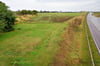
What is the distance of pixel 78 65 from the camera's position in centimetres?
1509

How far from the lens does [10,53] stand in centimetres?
1828

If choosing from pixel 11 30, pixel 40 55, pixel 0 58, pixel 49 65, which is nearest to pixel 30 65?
pixel 49 65

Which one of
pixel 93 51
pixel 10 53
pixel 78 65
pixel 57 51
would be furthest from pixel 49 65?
pixel 93 51

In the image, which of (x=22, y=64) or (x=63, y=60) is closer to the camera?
(x=22, y=64)

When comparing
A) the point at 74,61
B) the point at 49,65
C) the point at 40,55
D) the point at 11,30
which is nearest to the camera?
the point at 49,65

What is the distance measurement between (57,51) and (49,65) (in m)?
4.85

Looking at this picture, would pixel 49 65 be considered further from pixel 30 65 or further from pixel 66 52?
pixel 66 52

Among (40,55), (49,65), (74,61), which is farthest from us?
(40,55)

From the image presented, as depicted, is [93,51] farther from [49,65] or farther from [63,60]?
[49,65]

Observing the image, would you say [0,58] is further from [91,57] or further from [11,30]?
[11,30]

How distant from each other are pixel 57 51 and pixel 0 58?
7.22m

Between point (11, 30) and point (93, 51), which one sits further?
point (11, 30)

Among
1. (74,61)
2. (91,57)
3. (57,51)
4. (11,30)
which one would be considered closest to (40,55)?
(57,51)

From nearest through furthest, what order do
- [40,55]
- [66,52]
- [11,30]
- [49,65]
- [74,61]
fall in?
1. [49,65]
2. [74,61]
3. [40,55]
4. [66,52]
5. [11,30]
